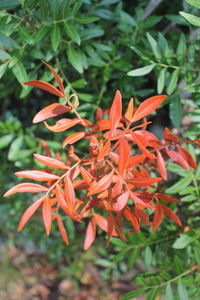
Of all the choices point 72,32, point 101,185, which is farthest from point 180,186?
point 72,32

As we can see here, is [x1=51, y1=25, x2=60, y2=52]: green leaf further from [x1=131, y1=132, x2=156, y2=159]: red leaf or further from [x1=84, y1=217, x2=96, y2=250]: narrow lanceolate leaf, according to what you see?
[x1=84, y1=217, x2=96, y2=250]: narrow lanceolate leaf

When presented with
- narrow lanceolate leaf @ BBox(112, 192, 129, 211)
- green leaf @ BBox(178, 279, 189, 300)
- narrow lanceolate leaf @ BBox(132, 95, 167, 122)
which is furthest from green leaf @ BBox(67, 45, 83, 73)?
green leaf @ BBox(178, 279, 189, 300)

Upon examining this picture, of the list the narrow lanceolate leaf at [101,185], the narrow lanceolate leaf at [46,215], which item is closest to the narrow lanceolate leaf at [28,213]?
the narrow lanceolate leaf at [46,215]

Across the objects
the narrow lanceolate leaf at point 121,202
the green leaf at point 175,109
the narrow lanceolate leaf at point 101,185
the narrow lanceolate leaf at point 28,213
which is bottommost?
the green leaf at point 175,109

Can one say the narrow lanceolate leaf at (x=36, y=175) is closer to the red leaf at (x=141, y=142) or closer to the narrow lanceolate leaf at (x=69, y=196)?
the narrow lanceolate leaf at (x=69, y=196)

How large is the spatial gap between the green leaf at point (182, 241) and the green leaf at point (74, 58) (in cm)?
59

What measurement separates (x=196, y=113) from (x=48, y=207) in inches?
20.3

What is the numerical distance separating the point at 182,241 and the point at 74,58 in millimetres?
647

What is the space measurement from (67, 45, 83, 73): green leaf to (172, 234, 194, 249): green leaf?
1.95 feet

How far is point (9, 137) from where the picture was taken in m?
1.44

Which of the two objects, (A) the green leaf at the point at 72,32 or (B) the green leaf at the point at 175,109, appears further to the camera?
(B) the green leaf at the point at 175,109

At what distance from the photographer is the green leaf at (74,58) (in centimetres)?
108

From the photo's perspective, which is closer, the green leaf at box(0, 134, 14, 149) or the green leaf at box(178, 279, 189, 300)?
the green leaf at box(178, 279, 189, 300)

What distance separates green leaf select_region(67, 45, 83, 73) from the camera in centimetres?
108
